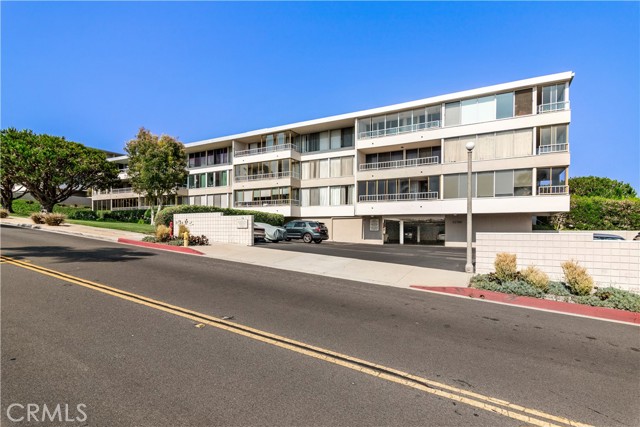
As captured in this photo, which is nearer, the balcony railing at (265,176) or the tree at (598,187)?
the balcony railing at (265,176)

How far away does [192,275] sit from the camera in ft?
31.0

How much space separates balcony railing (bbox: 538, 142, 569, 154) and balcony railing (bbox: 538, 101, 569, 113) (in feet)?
8.83

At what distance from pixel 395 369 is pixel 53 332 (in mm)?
5087

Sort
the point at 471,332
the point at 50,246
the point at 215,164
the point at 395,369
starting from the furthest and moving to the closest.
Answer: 1. the point at 215,164
2. the point at 50,246
3. the point at 471,332
4. the point at 395,369

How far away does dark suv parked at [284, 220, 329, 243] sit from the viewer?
26375 millimetres

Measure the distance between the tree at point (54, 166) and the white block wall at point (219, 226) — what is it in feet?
78.5

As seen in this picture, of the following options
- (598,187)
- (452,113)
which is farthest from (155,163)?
(598,187)

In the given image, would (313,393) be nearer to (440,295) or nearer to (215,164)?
(440,295)

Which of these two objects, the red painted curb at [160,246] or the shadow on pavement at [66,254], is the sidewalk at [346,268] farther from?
the shadow on pavement at [66,254]

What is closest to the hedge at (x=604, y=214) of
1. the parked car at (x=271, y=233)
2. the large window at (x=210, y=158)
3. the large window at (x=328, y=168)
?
the large window at (x=328, y=168)

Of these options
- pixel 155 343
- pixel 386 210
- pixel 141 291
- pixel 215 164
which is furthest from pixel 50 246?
pixel 215 164

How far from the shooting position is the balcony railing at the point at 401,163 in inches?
1152

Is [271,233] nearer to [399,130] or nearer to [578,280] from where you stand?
[399,130]

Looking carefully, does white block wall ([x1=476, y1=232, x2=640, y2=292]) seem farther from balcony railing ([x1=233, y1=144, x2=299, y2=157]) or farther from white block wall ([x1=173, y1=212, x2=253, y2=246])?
balcony railing ([x1=233, y1=144, x2=299, y2=157])
